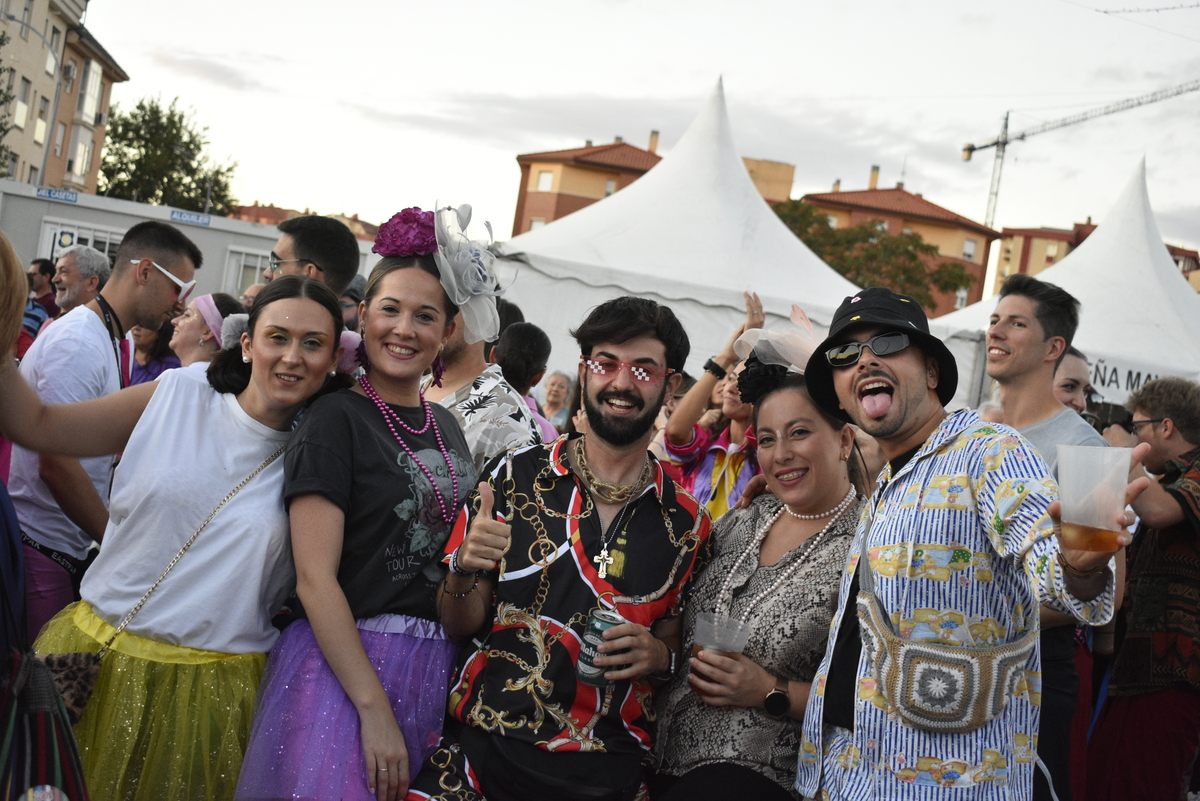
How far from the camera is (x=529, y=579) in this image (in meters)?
2.65

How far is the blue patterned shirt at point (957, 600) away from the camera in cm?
211

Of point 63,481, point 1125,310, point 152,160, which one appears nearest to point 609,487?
point 63,481

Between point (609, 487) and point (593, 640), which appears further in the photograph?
point (609, 487)

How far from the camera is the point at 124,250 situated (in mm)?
4605

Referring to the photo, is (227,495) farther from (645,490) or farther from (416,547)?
(645,490)

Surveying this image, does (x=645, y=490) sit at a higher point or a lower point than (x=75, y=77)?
lower

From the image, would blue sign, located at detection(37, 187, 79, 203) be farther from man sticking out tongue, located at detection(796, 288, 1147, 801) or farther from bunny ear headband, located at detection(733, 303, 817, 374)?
man sticking out tongue, located at detection(796, 288, 1147, 801)

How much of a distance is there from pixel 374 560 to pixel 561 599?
1.88 feet

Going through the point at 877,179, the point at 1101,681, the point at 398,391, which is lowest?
the point at 1101,681

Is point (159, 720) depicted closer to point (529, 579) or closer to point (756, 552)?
point (529, 579)

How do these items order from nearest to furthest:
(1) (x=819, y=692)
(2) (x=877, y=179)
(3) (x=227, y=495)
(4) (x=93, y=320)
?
(1) (x=819, y=692) → (3) (x=227, y=495) → (4) (x=93, y=320) → (2) (x=877, y=179)

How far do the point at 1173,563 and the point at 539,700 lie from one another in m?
3.11

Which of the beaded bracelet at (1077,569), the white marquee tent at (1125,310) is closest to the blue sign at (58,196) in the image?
the white marquee tent at (1125,310)

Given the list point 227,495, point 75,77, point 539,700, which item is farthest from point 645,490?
point 75,77
